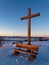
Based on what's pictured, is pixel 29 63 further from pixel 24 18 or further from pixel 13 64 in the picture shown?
pixel 24 18

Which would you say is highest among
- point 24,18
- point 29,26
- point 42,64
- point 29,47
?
point 24,18

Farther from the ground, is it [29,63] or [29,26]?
[29,26]

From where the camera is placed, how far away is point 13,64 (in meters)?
5.80

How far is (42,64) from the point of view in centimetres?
581

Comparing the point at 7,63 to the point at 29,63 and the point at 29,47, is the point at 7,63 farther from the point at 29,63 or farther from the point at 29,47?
the point at 29,47

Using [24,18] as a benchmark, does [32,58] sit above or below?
below

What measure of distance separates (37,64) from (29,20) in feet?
9.97

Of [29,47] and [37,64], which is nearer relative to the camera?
[37,64]

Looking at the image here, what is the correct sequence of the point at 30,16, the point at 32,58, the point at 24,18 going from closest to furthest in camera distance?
the point at 32,58, the point at 30,16, the point at 24,18

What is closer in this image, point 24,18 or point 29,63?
point 29,63

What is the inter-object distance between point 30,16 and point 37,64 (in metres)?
3.20

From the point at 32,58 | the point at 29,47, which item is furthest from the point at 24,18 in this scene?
the point at 32,58

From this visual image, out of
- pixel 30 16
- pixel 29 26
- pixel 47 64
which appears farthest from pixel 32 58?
pixel 30 16

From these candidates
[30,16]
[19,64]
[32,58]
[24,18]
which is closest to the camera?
[19,64]
